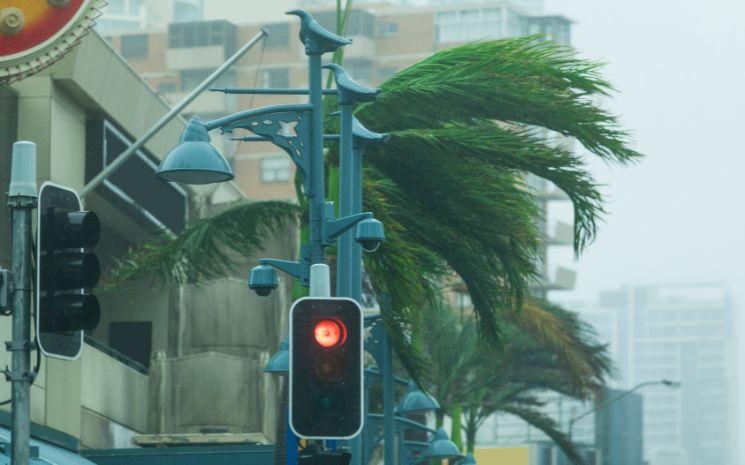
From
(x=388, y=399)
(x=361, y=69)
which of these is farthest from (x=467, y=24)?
(x=388, y=399)

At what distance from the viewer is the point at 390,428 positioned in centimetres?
2869

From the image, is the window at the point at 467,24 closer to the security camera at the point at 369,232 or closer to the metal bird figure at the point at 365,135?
the metal bird figure at the point at 365,135

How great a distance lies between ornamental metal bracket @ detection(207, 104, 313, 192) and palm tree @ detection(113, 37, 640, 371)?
326 centimetres

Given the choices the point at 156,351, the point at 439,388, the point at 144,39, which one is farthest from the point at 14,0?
the point at 144,39

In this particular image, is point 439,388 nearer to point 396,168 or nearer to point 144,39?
point 396,168

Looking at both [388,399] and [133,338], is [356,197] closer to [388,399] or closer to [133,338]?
[388,399]

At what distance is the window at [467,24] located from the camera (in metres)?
122

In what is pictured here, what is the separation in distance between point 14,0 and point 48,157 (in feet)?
13.1

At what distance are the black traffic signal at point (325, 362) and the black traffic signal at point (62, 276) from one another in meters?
1.21

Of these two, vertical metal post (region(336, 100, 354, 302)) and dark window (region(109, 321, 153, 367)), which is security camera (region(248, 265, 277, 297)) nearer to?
vertical metal post (region(336, 100, 354, 302))

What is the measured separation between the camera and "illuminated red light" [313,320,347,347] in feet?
32.4

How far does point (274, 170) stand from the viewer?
109 m

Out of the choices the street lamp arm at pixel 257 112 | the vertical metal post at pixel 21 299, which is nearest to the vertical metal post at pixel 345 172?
the street lamp arm at pixel 257 112

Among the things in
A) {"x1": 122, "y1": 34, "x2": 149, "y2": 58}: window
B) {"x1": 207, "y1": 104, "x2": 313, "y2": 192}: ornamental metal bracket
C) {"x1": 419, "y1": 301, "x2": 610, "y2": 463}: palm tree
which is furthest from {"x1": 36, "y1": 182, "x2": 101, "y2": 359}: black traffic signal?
{"x1": 122, "y1": 34, "x2": 149, "y2": 58}: window
